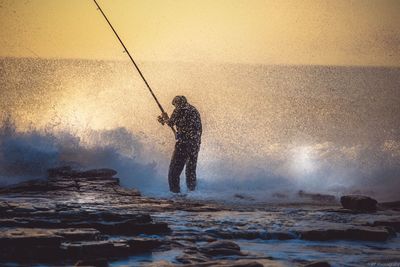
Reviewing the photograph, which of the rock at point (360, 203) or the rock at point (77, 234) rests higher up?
the rock at point (360, 203)

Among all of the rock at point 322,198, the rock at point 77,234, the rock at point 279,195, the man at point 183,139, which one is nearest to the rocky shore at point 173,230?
the rock at point 77,234

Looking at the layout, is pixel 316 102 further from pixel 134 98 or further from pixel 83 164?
pixel 83 164

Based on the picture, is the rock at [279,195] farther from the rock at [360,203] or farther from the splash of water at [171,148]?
the rock at [360,203]

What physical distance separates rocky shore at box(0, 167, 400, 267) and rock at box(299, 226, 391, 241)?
0.04 ft

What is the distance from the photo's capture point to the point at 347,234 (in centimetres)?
605

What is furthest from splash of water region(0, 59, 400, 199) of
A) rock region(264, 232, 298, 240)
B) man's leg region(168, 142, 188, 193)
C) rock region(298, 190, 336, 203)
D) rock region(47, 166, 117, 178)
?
rock region(264, 232, 298, 240)

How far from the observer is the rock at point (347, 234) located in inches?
234

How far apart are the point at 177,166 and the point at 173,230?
17.0 feet

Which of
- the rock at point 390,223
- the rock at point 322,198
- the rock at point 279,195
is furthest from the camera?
the rock at point 279,195

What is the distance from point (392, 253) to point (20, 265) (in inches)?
133

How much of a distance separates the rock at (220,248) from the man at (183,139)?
6.13 m

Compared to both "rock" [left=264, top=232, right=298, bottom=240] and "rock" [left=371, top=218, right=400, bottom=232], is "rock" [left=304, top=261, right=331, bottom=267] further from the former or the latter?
"rock" [left=371, top=218, right=400, bottom=232]

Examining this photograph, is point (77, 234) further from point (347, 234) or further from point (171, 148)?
point (171, 148)

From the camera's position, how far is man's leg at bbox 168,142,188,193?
11219mm
